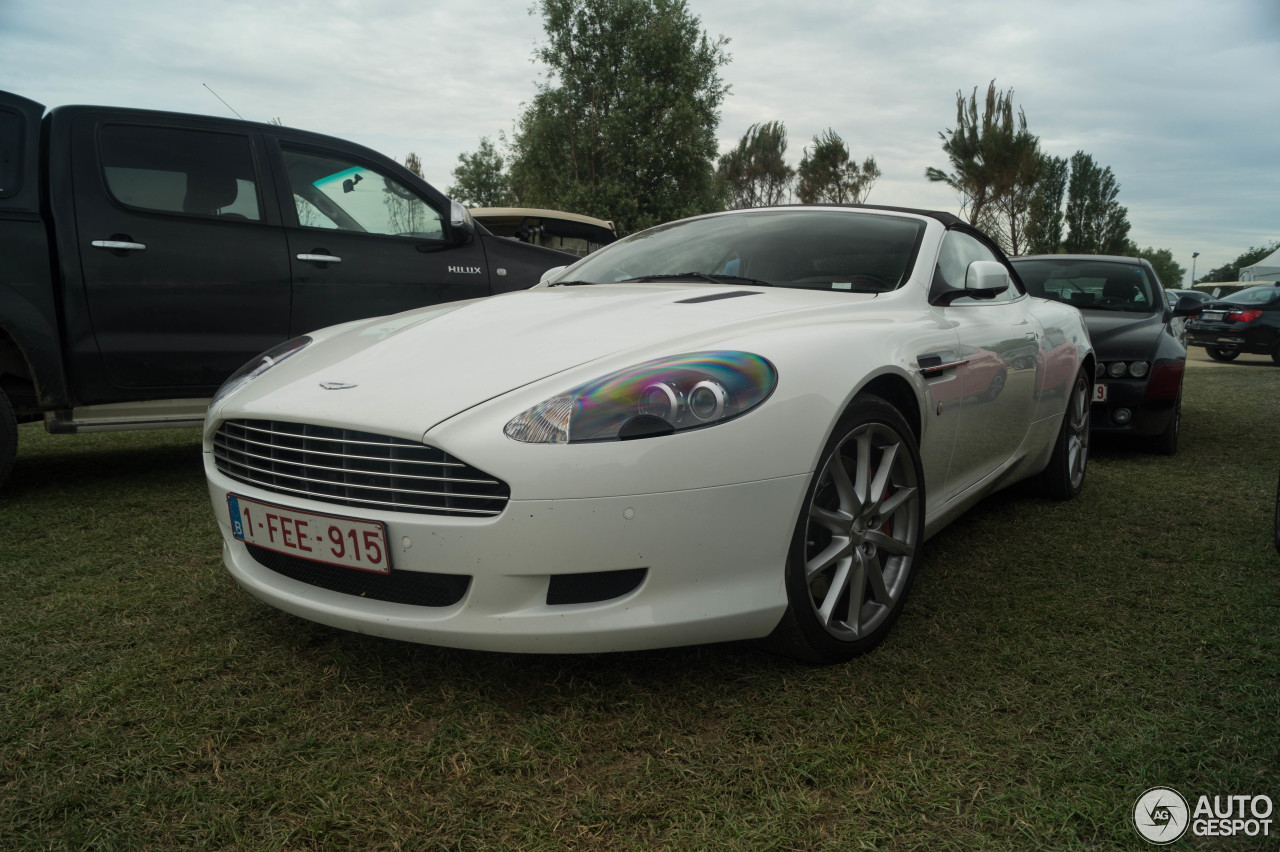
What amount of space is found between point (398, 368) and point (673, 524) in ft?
2.68

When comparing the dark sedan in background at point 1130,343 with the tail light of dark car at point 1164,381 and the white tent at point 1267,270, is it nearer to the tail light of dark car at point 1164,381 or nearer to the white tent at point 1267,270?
the tail light of dark car at point 1164,381

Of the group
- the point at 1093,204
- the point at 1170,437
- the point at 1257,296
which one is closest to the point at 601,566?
the point at 1170,437

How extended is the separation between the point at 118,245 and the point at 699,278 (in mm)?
2630

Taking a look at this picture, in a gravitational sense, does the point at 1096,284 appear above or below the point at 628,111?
below

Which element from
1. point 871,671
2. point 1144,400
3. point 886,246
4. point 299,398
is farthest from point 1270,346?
point 299,398

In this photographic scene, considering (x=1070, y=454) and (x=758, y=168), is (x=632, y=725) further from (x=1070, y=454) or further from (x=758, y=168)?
(x=758, y=168)

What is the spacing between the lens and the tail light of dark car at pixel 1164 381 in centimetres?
509

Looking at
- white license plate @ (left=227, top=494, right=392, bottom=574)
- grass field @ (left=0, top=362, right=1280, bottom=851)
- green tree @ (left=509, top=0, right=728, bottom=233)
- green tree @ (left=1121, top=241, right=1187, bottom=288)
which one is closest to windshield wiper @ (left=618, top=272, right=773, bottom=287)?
grass field @ (left=0, top=362, right=1280, bottom=851)

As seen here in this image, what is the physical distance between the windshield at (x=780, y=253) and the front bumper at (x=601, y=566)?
1166 mm

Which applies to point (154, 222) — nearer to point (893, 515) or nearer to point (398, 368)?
point (398, 368)

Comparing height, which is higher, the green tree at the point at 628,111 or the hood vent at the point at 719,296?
the green tree at the point at 628,111

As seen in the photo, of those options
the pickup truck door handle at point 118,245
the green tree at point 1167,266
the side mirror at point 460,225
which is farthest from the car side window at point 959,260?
the green tree at point 1167,266

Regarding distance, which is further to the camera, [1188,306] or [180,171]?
[1188,306]

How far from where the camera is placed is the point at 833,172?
1773 inches
